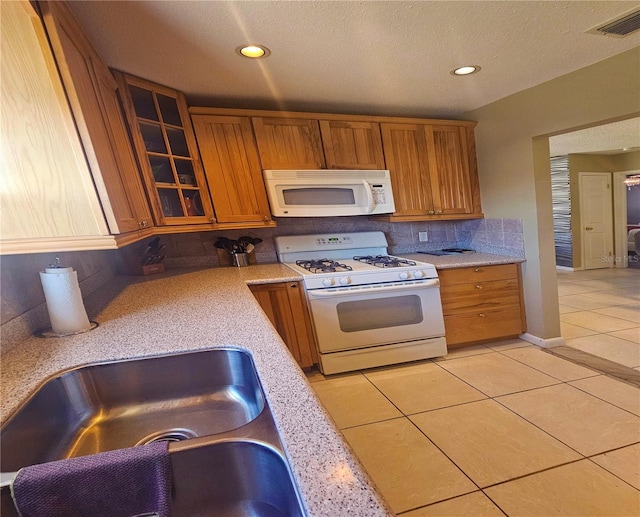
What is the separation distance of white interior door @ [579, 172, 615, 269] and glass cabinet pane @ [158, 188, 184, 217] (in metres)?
6.70

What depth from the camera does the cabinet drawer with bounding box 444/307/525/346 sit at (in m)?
2.54

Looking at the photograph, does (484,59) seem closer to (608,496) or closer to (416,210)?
(416,210)

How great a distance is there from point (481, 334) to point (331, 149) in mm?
2087

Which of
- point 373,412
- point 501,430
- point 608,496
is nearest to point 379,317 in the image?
point 373,412

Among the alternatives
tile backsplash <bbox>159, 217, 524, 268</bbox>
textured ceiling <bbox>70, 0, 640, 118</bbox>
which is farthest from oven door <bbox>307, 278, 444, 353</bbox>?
textured ceiling <bbox>70, 0, 640, 118</bbox>

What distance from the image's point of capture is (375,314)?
230 cm

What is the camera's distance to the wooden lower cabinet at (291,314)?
2.14 metres

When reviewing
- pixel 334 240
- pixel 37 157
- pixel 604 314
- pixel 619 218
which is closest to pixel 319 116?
pixel 334 240

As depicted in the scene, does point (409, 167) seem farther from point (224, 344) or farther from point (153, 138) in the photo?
point (224, 344)

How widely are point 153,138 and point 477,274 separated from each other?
2700 mm

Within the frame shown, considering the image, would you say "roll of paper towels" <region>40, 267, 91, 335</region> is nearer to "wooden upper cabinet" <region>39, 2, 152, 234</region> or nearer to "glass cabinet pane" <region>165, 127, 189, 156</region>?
"wooden upper cabinet" <region>39, 2, 152, 234</region>

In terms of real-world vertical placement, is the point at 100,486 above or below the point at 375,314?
above

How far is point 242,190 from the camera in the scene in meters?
2.29

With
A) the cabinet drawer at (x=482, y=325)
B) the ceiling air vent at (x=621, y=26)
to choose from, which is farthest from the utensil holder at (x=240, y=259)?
the ceiling air vent at (x=621, y=26)
